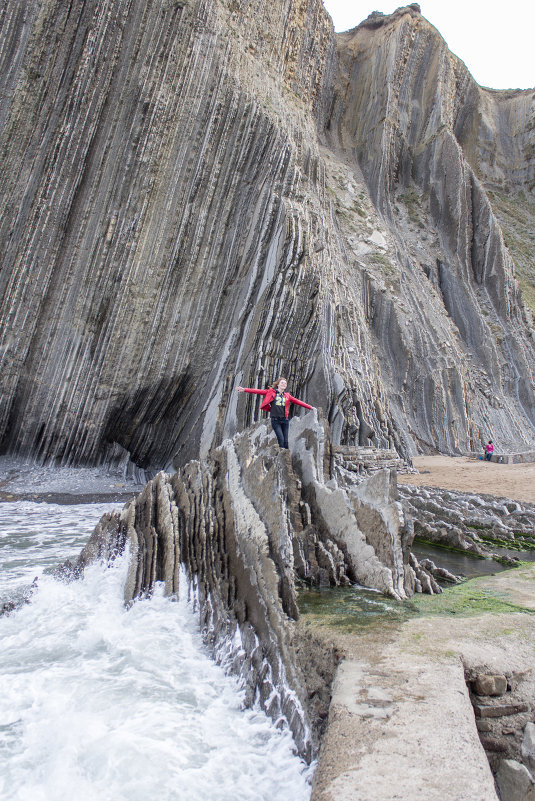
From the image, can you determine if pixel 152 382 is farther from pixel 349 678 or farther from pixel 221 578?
pixel 349 678

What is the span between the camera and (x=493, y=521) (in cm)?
690

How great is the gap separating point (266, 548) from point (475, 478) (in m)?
9.02

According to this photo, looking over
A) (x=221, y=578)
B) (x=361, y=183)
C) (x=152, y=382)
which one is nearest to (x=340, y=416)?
(x=152, y=382)

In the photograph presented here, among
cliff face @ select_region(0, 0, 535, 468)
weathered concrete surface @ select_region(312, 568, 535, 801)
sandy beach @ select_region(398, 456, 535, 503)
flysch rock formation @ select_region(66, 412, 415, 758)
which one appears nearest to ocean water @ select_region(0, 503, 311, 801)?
flysch rock formation @ select_region(66, 412, 415, 758)

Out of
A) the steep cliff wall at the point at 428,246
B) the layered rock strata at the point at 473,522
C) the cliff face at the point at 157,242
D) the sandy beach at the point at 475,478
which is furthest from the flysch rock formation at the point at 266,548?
the steep cliff wall at the point at 428,246

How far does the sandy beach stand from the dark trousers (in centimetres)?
468

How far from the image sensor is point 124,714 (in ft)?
8.89

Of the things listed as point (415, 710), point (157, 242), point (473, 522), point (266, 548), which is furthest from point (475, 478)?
point (415, 710)

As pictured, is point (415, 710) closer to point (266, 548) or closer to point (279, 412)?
point (266, 548)

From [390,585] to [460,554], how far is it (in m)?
2.11

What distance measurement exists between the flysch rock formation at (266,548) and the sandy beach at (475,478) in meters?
5.11

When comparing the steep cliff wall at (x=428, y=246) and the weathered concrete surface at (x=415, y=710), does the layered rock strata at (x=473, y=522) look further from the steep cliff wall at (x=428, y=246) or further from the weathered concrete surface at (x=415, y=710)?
the steep cliff wall at (x=428, y=246)

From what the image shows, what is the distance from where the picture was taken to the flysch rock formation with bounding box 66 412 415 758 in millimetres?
2896

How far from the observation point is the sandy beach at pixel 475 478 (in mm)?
9639
